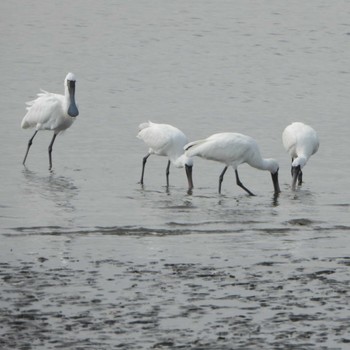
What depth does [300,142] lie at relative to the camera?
18266mm

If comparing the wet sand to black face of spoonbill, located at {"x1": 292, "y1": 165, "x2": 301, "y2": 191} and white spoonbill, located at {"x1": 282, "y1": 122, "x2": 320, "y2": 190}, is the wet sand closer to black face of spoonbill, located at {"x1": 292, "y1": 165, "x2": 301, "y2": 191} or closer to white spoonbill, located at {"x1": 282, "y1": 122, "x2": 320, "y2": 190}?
black face of spoonbill, located at {"x1": 292, "y1": 165, "x2": 301, "y2": 191}

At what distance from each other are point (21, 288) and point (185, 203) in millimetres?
5636

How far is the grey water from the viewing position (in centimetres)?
938

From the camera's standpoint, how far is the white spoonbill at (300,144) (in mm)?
17719

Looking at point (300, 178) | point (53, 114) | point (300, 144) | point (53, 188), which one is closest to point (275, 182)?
point (300, 178)

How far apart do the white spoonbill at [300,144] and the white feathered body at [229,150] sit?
21.7 inches

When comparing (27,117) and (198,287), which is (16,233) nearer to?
(198,287)

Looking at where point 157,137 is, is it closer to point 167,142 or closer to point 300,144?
point 167,142

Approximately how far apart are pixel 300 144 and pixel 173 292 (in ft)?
27.3

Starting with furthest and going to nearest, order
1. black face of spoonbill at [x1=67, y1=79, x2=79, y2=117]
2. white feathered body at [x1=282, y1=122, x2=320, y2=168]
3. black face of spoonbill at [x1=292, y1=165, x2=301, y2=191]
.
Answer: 1. black face of spoonbill at [x1=67, y1=79, x2=79, y2=117]
2. white feathered body at [x1=282, y1=122, x2=320, y2=168]
3. black face of spoonbill at [x1=292, y1=165, x2=301, y2=191]

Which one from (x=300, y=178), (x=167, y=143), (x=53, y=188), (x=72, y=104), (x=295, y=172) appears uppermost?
(x=72, y=104)

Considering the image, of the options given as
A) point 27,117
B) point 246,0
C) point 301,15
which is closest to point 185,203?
point 27,117

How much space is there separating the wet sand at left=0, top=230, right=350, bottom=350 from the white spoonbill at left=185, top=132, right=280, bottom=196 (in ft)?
13.6

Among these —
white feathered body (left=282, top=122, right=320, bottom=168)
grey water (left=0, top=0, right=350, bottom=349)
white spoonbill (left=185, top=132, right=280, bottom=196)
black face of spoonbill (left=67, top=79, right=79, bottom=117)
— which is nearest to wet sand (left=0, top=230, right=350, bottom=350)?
grey water (left=0, top=0, right=350, bottom=349)
